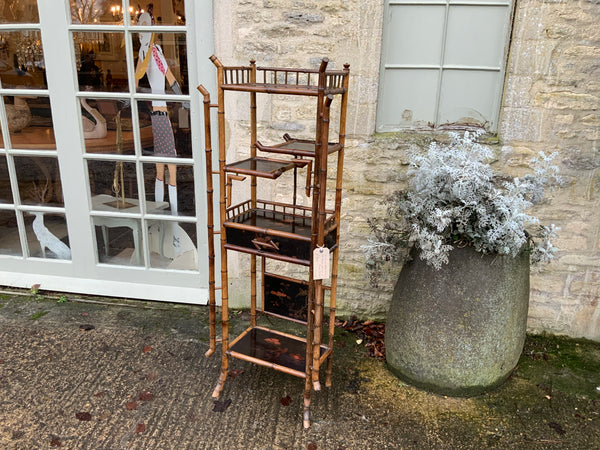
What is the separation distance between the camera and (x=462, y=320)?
261 centimetres

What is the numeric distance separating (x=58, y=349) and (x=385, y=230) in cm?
222

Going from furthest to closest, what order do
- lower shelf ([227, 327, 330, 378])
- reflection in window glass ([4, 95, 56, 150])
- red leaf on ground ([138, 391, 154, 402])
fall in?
reflection in window glass ([4, 95, 56, 150])
red leaf on ground ([138, 391, 154, 402])
lower shelf ([227, 327, 330, 378])

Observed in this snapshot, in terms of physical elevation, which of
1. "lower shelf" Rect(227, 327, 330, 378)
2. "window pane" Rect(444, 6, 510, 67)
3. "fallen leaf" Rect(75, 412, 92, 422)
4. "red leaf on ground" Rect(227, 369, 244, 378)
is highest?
"window pane" Rect(444, 6, 510, 67)

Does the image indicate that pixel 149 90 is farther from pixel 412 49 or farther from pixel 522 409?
pixel 522 409

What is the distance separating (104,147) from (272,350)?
194 cm

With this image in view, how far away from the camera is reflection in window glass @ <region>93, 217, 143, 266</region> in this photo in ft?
12.0

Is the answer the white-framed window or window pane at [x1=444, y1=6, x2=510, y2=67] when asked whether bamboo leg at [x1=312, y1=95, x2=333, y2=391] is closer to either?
the white-framed window

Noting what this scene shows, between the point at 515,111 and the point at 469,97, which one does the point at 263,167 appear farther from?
the point at 515,111

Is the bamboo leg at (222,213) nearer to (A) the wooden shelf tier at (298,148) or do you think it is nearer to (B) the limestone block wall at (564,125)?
(A) the wooden shelf tier at (298,148)

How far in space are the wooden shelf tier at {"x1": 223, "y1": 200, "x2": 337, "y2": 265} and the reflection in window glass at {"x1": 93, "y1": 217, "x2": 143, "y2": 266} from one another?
1.53 meters

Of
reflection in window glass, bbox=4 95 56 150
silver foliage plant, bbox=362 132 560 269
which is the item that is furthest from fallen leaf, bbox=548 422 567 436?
reflection in window glass, bbox=4 95 56 150

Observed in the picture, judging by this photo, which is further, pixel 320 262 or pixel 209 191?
pixel 209 191

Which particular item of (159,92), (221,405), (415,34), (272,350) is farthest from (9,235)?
(415,34)

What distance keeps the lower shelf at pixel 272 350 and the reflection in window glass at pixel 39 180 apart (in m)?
1.95
